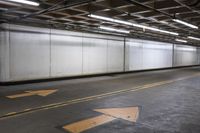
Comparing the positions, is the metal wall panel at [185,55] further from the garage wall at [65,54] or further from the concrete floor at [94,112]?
the concrete floor at [94,112]

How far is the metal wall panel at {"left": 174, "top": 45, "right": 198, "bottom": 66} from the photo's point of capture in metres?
21.6

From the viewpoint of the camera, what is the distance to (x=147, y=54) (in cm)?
1645

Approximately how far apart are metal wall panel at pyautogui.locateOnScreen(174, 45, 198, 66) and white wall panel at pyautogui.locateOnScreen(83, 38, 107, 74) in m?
11.8

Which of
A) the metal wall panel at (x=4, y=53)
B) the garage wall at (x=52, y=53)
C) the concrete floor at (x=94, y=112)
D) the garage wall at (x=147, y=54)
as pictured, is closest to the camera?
the concrete floor at (x=94, y=112)

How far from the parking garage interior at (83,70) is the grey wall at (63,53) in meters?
0.04

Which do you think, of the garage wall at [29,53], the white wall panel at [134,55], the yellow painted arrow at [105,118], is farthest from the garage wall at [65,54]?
the yellow painted arrow at [105,118]

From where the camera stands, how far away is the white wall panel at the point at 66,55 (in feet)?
32.6

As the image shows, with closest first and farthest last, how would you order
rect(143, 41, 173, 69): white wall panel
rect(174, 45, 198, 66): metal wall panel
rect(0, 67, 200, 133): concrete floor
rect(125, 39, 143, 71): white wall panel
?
rect(0, 67, 200, 133): concrete floor → rect(125, 39, 143, 71): white wall panel → rect(143, 41, 173, 69): white wall panel → rect(174, 45, 198, 66): metal wall panel

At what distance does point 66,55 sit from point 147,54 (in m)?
8.42

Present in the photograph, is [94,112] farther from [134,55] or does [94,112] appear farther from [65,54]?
[134,55]

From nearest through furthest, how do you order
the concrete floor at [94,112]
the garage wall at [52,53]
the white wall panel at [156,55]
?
the concrete floor at [94,112]
the garage wall at [52,53]
the white wall panel at [156,55]

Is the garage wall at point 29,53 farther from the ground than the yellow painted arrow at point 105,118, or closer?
farther from the ground

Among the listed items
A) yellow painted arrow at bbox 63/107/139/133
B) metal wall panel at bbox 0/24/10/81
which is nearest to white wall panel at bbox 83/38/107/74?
metal wall panel at bbox 0/24/10/81

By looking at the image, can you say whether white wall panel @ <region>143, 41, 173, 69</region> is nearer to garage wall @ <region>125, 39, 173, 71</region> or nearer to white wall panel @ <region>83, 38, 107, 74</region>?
garage wall @ <region>125, 39, 173, 71</region>
